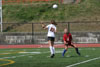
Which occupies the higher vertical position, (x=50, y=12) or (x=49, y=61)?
(x=50, y=12)

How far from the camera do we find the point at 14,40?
3278cm

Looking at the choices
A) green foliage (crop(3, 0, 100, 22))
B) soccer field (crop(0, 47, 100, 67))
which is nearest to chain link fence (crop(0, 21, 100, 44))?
green foliage (crop(3, 0, 100, 22))

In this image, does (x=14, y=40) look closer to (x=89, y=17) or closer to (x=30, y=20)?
(x=30, y=20)

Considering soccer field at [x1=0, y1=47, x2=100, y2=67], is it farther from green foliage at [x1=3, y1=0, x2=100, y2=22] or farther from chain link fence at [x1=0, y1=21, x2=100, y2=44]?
green foliage at [x1=3, y1=0, x2=100, y2=22]

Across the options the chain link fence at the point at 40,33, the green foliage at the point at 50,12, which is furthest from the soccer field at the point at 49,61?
the green foliage at the point at 50,12

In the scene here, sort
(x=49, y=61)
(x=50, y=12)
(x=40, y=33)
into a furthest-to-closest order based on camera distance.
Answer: (x=50, y=12)
(x=40, y=33)
(x=49, y=61)

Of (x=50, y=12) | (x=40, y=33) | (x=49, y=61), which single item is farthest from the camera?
(x=50, y=12)

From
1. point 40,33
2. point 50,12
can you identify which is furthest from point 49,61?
point 50,12

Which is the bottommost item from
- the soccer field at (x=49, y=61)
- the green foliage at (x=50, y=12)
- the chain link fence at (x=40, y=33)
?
the soccer field at (x=49, y=61)

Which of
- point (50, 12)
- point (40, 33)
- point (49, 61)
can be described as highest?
point (50, 12)

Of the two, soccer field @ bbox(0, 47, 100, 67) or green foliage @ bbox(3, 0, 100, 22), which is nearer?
soccer field @ bbox(0, 47, 100, 67)

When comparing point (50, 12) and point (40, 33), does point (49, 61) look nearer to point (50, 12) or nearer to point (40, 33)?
point (40, 33)

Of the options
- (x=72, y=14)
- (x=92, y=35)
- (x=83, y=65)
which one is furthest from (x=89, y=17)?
(x=83, y=65)

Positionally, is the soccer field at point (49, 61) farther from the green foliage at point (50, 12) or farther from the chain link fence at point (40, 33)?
the green foliage at point (50, 12)
